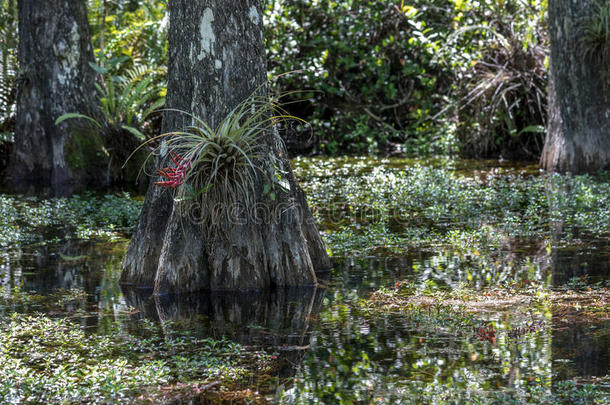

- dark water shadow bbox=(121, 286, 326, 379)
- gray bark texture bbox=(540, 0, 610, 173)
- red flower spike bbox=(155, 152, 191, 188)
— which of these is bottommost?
dark water shadow bbox=(121, 286, 326, 379)

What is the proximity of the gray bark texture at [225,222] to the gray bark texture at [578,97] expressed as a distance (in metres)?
7.82

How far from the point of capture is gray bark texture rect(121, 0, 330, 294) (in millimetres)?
7340

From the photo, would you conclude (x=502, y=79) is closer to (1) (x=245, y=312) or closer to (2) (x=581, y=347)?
(1) (x=245, y=312)

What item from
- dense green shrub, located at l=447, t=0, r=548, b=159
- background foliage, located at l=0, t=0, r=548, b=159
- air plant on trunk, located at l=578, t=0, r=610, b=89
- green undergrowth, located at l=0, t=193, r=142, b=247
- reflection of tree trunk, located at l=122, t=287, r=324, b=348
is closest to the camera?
reflection of tree trunk, located at l=122, t=287, r=324, b=348

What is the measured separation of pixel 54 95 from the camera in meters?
14.3

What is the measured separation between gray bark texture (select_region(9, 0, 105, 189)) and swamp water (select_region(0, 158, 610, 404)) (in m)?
4.47

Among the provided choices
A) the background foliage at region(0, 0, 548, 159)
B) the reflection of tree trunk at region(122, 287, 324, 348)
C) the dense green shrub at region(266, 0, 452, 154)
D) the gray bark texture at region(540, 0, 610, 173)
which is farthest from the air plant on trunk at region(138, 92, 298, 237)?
the dense green shrub at region(266, 0, 452, 154)

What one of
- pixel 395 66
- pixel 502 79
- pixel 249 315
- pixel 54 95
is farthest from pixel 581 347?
pixel 395 66

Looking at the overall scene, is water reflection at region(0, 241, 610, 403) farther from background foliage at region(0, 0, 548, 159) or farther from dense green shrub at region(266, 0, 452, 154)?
dense green shrub at region(266, 0, 452, 154)

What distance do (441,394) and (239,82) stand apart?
12.5 feet

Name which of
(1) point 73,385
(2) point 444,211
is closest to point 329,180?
(2) point 444,211

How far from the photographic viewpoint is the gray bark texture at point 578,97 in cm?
1362

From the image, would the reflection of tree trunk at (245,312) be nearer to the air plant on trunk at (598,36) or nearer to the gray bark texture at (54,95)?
the gray bark texture at (54,95)

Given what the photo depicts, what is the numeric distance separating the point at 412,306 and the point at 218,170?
2.14m
